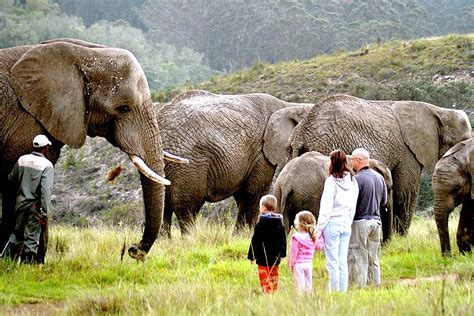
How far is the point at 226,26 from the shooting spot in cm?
8250

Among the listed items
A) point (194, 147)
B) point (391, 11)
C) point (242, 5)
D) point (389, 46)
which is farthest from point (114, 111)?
point (242, 5)

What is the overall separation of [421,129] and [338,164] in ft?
18.6

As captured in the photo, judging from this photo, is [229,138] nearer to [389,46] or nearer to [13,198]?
[13,198]

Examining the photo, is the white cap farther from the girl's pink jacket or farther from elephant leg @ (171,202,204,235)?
elephant leg @ (171,202,204,235)

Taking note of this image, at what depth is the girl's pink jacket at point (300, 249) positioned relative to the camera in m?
7.72

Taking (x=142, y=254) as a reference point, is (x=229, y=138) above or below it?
above

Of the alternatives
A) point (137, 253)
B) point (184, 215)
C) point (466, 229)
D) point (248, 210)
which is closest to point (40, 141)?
point (137, 253)

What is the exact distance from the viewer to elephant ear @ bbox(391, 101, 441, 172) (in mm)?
13205

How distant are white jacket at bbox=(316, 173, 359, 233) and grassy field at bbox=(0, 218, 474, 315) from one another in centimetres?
70

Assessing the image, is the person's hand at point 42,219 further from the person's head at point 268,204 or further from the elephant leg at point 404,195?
the elephant leg at point 404,195

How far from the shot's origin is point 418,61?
113 feet

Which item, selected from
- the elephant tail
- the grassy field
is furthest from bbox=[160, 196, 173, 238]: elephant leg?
the elephant tail

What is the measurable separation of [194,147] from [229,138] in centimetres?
80

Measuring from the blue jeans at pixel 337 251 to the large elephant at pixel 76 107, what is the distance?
2.18 m
